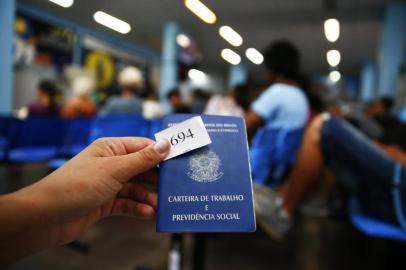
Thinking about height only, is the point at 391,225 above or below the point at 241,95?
below

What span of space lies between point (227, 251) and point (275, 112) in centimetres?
123

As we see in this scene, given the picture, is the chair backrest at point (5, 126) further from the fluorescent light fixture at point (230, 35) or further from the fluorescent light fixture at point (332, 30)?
the fluorescent light fixture at point (332, 30)

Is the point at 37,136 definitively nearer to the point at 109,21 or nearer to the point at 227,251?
the point at 227,251

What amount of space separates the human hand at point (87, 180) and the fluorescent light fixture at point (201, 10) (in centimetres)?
21

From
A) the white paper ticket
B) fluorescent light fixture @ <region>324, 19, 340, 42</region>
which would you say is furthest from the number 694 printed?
fluorescent light fixture @ <region>324, 19, 340, 42</region>

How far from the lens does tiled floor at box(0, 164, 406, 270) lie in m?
1.77

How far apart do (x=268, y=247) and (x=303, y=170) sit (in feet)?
2.82

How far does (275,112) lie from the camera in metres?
1.22

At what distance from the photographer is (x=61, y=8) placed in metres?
0.46

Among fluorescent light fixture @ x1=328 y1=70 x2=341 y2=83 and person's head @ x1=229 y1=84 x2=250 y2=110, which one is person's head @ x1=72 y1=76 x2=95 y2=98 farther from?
fluorescent light fixture @ x1=328 y1=70 x2=341 y2=83

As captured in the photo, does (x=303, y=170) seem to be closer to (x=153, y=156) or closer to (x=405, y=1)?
(x=153, y=156)

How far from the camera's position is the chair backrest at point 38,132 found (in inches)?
81.3

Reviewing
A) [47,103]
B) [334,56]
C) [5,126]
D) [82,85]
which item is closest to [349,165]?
[334,56]

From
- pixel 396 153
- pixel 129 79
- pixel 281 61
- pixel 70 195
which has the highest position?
pixel 281 61
